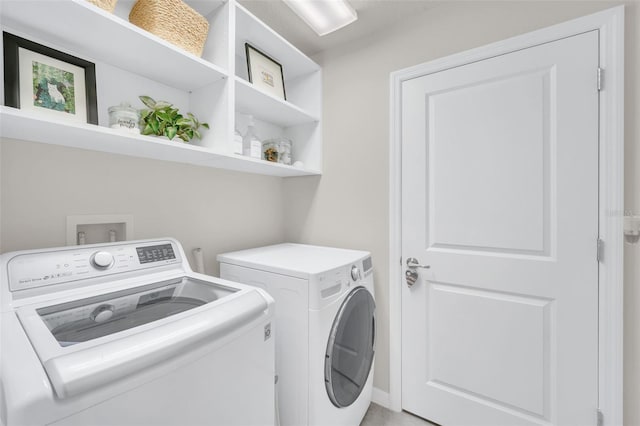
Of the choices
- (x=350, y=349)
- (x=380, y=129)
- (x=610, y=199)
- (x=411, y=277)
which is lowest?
(x=350, y=349)

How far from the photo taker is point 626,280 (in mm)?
1219

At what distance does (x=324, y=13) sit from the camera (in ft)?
5.38

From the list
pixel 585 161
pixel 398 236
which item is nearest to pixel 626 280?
pixel 585 161

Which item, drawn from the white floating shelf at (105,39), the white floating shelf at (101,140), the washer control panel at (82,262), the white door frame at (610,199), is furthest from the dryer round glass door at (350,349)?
the white floating shelf at (105,39)

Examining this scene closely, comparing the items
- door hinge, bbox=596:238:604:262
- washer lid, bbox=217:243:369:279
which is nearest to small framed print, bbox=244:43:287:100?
washer lid, bbox=217:243:369:279

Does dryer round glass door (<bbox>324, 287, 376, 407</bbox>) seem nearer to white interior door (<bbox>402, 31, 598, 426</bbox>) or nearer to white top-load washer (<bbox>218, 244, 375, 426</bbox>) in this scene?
white top-load washer (<bbox>218, 244, 375, 426</bbox>)

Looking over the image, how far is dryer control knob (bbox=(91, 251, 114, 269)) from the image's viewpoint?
1048 millimetres

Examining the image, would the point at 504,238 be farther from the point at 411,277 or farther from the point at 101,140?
the point at 101,140

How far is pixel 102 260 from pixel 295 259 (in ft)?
2.81

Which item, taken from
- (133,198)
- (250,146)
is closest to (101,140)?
(133,198)

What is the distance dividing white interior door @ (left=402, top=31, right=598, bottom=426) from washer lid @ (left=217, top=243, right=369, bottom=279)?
460 millimetres

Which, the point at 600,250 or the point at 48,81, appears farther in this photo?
the point at 600,250

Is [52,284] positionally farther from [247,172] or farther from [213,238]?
[247,172]

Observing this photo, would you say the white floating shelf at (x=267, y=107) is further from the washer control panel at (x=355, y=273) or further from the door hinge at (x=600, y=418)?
the door hinge at (x=600, y=418)
